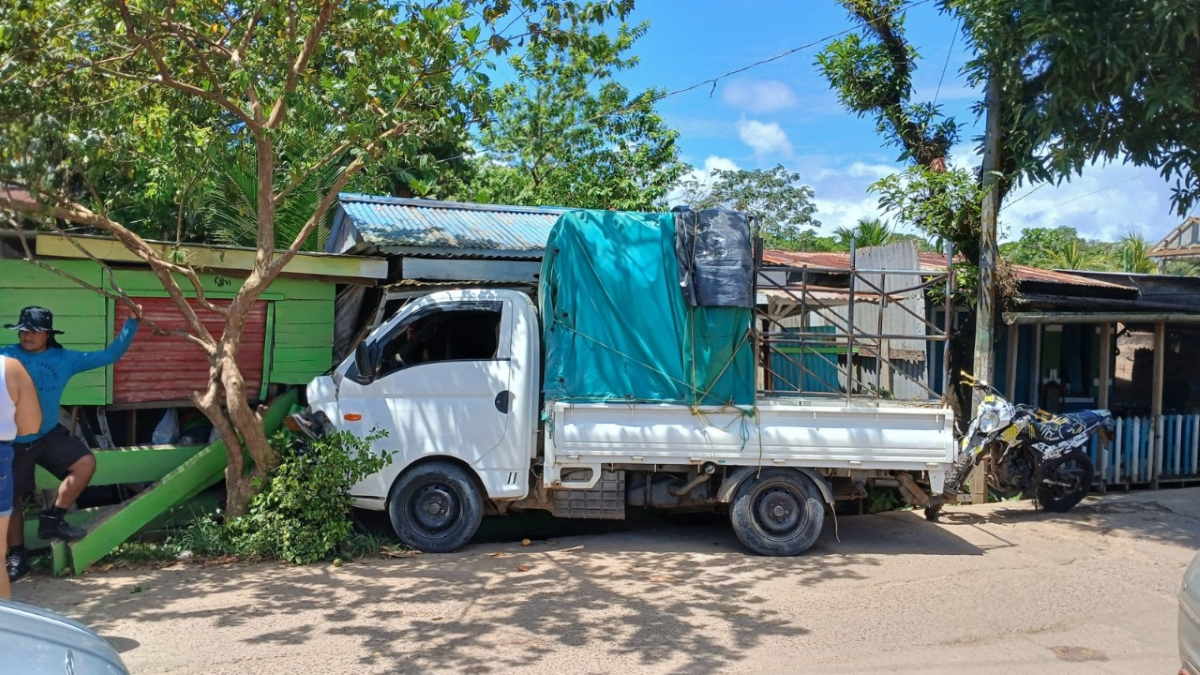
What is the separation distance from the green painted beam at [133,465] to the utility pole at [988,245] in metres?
7.58

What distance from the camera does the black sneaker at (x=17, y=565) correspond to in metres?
6.21

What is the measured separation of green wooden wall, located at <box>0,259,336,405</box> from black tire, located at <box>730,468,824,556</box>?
4.47 meters

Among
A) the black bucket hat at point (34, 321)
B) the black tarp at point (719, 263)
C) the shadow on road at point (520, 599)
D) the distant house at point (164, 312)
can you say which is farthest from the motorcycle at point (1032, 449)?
the black bucket hat at point (34, 321)

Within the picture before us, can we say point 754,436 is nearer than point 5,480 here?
No

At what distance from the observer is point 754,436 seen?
7.07m

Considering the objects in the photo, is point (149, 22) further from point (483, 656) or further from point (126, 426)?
point (483, 656)

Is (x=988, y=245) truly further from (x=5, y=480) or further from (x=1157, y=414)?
(x=5, y=480)

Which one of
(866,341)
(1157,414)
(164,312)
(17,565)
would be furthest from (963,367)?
(17,565)

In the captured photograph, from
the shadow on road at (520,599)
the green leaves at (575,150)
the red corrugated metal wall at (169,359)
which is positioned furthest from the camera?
the green leaves at (575,150)

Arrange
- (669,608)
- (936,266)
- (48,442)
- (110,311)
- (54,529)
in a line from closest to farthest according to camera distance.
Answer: (669,608), (54,529), (48,442), (110,311), (936,266)

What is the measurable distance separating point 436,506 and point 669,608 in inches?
92.0

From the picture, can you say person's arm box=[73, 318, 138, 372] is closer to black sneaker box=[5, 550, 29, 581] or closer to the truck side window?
black sneaker box=[5, 550, 29, 581]

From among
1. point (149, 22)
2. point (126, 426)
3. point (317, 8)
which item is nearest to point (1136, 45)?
point (317, 8)

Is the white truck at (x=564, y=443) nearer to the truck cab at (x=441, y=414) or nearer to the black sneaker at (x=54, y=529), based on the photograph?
the truck cab at (x=441, y=414)
